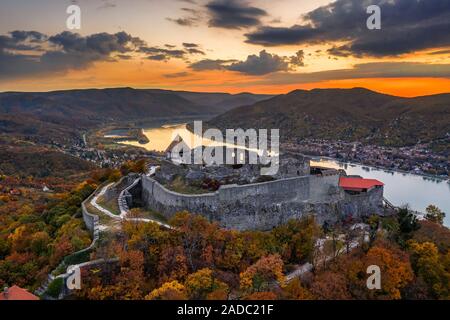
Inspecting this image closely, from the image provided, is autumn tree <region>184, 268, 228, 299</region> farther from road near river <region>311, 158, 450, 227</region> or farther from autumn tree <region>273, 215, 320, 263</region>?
road near river <region>311, 158, 450, 227</region>

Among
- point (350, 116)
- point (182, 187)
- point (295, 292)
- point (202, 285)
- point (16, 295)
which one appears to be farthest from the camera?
point (350, 116)

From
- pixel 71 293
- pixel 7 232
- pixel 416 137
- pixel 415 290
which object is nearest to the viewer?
pixel 71 293

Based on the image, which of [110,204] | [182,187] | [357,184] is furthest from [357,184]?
[110,204]

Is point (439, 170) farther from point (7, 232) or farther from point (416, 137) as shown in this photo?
point (7, 232)

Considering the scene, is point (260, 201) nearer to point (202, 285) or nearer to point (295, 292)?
point (295, 292)

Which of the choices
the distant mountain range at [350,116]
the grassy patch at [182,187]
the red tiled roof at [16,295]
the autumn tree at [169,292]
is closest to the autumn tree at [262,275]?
the autumn tree at [169,292]

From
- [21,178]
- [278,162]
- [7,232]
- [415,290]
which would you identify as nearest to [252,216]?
[278,162]

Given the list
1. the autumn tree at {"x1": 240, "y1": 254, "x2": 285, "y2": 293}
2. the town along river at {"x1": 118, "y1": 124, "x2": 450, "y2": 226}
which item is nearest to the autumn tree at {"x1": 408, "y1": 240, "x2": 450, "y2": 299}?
the autumn tree at {"x1": 240, "y1": 254, "x2": 285, "y2": 293}
